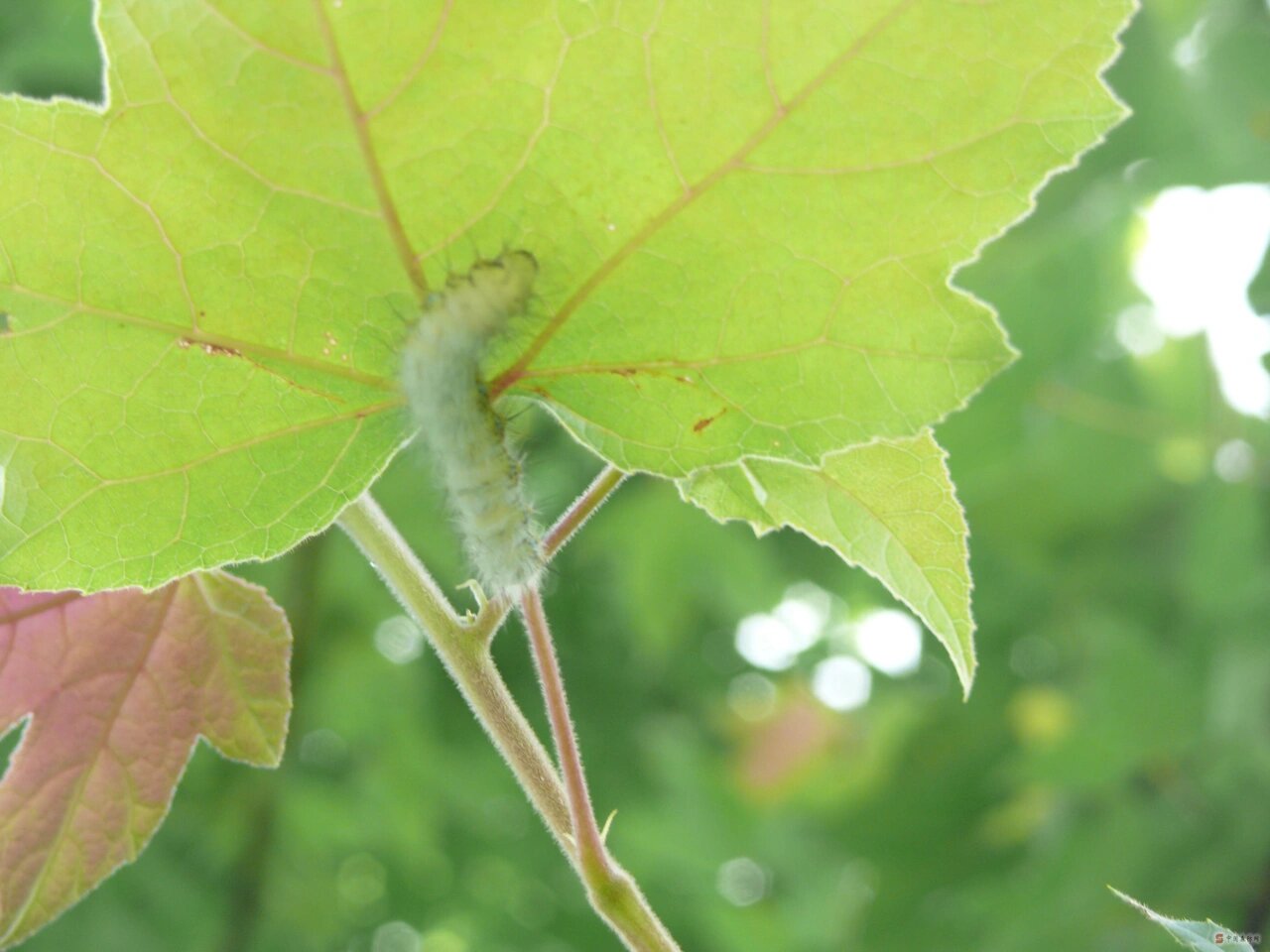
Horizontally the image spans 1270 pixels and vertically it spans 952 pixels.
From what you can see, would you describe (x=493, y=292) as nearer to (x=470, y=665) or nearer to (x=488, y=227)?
(x=488, y=227)

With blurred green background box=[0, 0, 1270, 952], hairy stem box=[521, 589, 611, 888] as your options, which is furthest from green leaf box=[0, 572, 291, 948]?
blurred green background box=[0, 0, 1270, 952]

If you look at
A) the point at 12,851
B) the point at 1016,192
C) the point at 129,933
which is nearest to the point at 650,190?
the point at 1016,192

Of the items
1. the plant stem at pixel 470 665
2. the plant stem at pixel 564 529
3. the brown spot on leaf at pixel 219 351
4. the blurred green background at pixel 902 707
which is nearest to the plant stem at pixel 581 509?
the plant stem at pixel 564 529

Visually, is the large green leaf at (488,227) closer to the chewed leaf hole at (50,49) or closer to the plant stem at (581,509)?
the plant stem at (581,509)

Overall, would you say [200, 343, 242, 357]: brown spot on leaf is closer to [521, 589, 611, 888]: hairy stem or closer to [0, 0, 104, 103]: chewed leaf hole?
[521, 589, 611, 888]: hairy stem

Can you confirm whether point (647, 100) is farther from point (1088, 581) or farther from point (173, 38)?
point (1088, 581)

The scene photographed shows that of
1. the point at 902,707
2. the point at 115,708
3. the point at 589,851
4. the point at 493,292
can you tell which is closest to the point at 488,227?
the point at 493,292
